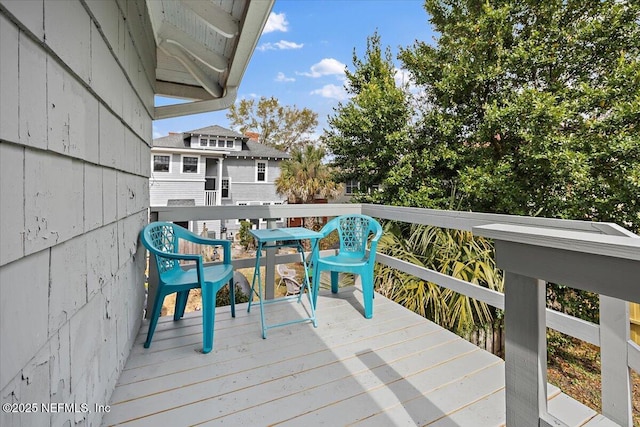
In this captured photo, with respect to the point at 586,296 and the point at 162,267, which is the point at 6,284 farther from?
the point at 586,296

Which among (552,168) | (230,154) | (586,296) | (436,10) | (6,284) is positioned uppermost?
(436,10)

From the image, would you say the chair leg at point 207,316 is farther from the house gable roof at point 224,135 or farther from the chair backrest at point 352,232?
the house gable roof at point 224,135

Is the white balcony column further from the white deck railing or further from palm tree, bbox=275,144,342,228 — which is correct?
the white deck railing

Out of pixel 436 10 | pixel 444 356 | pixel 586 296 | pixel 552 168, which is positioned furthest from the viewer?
pixel 436 10

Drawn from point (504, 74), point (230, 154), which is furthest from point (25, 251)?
point (230, 154)

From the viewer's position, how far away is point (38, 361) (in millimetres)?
789

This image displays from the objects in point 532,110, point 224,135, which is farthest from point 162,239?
point 224,135

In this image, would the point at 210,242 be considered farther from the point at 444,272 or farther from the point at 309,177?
the point at 309,177

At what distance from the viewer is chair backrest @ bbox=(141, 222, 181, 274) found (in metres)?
2.14

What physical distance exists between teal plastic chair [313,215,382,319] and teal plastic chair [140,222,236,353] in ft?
2.58

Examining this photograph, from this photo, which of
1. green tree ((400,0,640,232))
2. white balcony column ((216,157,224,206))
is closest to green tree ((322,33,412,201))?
green tree ((400,0,640,232))

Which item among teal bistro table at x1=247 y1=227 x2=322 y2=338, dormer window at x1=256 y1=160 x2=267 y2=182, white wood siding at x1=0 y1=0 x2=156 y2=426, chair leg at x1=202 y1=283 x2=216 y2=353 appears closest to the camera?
white wood siding at x1=0 y1=0 x2=156 y2=426

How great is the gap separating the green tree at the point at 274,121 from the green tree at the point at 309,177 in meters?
8.14

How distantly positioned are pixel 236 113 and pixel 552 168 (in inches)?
693
